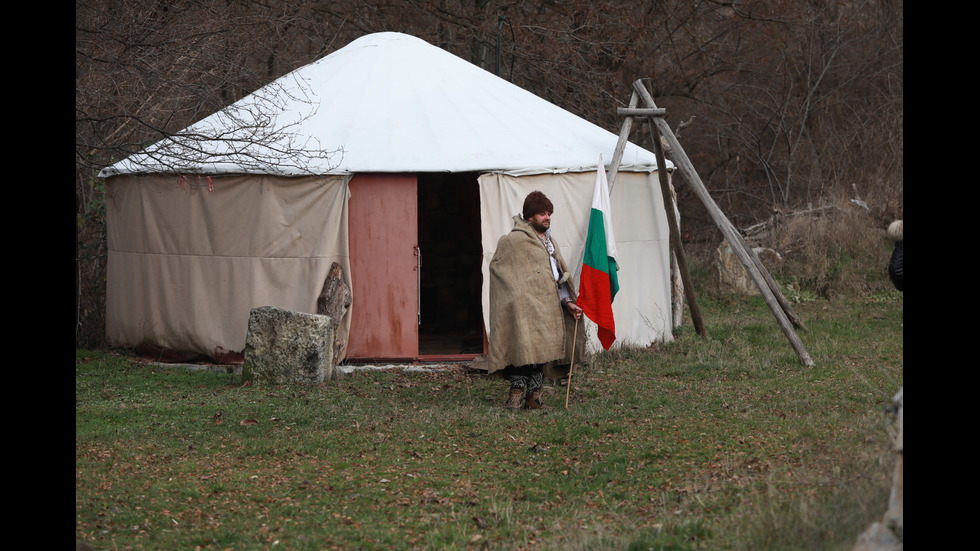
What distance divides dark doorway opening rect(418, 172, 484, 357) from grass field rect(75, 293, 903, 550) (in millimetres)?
3405

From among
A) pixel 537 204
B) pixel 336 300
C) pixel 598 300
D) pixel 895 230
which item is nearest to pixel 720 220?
pixel 895 230

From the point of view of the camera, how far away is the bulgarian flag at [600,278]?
7043 millimetres

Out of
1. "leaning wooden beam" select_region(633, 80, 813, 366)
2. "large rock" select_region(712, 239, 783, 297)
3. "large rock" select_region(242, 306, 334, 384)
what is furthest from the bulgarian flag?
"large rock" select_region(712, 239, 783, 297)

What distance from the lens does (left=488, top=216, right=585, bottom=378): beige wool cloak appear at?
6516 mm

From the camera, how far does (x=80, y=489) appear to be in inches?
189

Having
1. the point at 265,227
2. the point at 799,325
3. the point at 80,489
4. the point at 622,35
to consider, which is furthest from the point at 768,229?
the point at 80,489

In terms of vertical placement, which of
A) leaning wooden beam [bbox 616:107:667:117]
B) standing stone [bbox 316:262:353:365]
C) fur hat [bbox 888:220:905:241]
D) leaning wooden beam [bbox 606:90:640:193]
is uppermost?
leaning wooden beam [bbox 616:107:667:117]

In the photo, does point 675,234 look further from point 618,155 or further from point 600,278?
point 600,278

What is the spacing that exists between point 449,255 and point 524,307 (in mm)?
5860

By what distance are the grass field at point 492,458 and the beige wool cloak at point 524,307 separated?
15.5 inches

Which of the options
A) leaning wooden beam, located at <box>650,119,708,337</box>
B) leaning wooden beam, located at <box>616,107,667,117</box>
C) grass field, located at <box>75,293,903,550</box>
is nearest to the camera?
grass field, located at <box>75,293,903,550</box>

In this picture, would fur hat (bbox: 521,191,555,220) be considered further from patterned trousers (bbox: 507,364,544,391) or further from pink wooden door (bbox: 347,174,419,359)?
pink wooden door (bbox: 347,174,419,359)

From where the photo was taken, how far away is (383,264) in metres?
8.75

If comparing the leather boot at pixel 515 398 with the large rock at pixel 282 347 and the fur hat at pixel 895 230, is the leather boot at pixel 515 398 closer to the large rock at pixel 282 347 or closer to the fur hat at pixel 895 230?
the large rock at pixel 282 347
